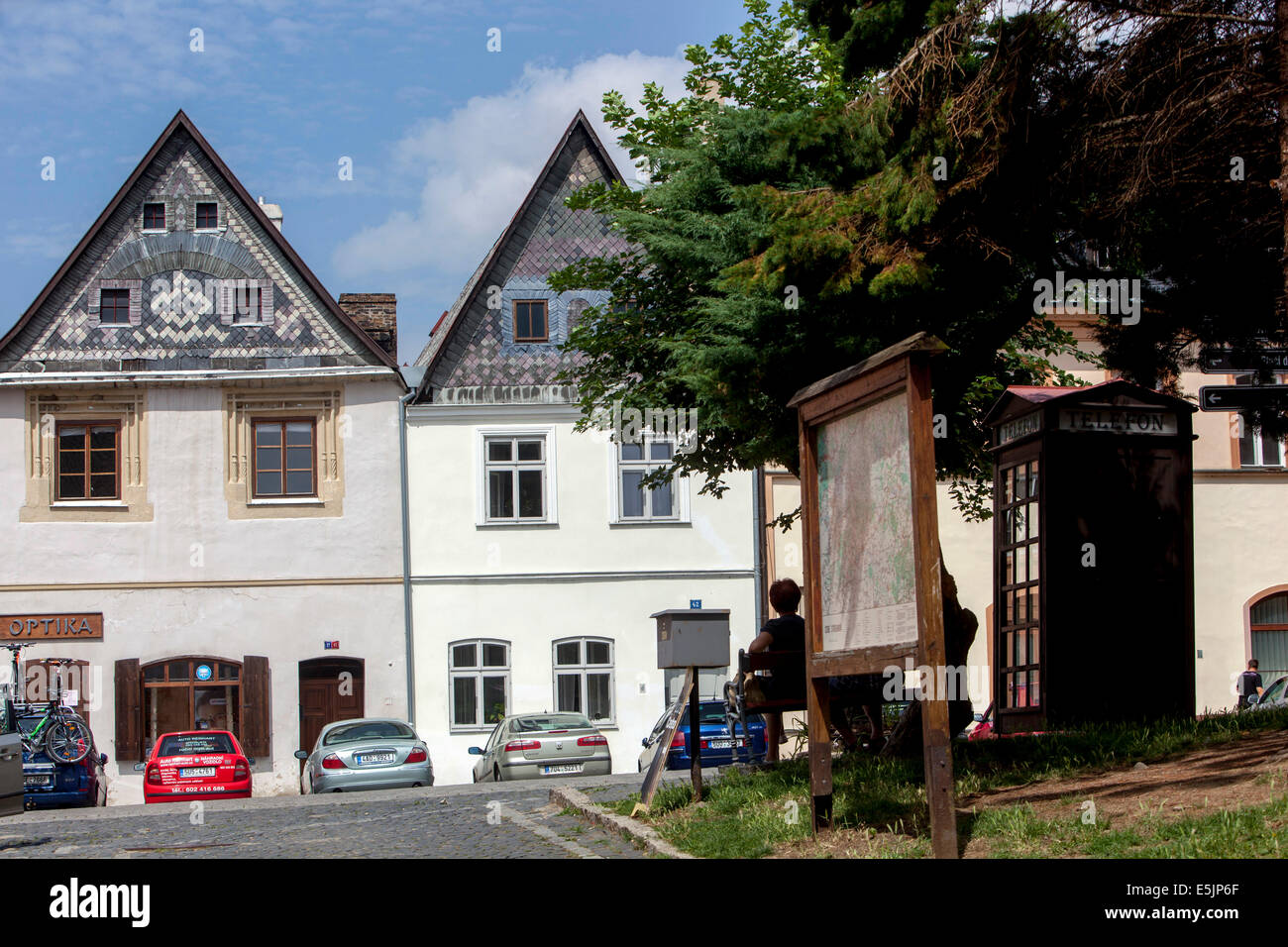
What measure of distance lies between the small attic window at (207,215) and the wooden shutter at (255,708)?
9.13 m

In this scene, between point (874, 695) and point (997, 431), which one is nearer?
point (874, 695)

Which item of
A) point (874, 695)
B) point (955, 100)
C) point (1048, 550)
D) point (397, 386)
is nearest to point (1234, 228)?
point (955, 100)

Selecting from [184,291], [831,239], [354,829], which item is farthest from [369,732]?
[831,239]

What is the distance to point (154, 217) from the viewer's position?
1265 inches

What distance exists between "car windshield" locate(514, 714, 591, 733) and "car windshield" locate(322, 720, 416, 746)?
1729 millimetres

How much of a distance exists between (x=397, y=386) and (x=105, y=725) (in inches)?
352

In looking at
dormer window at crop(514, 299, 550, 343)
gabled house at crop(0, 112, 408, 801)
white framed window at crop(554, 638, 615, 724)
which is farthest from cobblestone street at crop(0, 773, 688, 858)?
dormer window at crop(514, 299, 550, 343)

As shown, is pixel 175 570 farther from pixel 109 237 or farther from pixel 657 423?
pixel 657 423

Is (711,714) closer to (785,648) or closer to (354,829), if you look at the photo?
(354,829)

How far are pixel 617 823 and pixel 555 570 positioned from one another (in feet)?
67.5

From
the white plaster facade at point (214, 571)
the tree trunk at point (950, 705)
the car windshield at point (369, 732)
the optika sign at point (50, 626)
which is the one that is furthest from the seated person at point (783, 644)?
the optika sign at point (50, 626)

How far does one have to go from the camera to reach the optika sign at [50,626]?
30.5 m

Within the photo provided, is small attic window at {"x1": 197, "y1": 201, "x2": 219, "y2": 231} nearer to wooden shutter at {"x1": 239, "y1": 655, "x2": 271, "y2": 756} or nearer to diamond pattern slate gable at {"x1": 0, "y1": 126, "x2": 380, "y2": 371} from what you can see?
diamond pattern slate gable at {"x1": 0, "y1": 126, "x2": 380, "y2": 371}

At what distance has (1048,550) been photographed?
13.3 meters
